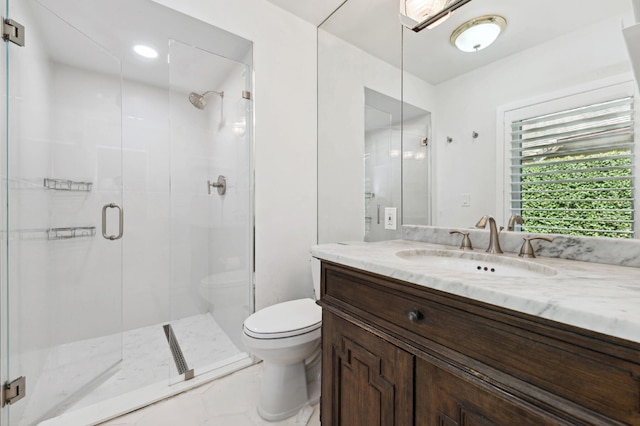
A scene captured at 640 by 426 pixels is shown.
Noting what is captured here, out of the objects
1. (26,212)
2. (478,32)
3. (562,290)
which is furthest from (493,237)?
(26,212)

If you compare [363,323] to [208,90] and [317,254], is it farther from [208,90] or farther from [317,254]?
[208,90]

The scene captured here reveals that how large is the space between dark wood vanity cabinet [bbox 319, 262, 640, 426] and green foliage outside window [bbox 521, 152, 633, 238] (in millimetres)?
715

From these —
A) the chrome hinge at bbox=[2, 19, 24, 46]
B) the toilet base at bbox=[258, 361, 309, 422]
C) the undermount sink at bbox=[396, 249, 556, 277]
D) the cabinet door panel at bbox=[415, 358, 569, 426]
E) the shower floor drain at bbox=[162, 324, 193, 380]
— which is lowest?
the shower floor drain at bbox=[162, 324, 193, 380]

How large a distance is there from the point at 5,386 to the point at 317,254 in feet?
4.63

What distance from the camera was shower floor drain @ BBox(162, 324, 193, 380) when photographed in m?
1.60

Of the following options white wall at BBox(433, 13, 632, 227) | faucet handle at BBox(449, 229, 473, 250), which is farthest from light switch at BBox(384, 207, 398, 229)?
faucet handle at BBox(449, 229, 473, 250)

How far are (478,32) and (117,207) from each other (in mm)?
2342

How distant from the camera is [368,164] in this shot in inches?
75.0

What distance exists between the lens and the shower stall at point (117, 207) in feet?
4.22

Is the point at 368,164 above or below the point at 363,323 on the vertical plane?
above

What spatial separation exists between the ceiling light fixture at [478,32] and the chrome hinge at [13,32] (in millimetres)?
1982

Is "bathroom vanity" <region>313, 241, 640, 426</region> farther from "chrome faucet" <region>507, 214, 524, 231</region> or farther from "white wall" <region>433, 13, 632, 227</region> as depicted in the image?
"white wall" <region>433, 13, 632, 227</region>

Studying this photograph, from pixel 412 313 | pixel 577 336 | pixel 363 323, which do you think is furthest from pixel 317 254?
pixel 577 336

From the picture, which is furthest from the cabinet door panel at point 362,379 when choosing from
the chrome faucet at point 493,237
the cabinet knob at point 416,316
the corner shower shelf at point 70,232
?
the corner shower shelf at point 70,232
